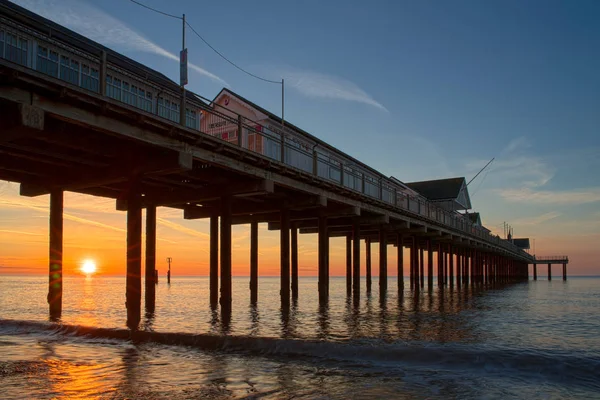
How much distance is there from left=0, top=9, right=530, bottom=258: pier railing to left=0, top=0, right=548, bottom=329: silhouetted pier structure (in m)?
0.05

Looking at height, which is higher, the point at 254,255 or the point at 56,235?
the point at 56,235

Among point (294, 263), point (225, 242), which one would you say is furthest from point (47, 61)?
point (294, 263)

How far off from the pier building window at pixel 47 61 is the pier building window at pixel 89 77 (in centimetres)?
108

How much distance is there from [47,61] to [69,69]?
3.57 feet

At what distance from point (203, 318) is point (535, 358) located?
1452 cm

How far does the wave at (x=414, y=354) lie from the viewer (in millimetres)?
12219

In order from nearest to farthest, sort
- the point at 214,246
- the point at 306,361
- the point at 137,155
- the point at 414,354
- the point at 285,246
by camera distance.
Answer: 1. the point at 306,361
2. the point at 414,354
3. the point at 137,155
4. the point at 285,246
5. the point at 214,246

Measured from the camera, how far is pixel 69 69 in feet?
52.6

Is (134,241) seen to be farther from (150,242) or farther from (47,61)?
(47,61)

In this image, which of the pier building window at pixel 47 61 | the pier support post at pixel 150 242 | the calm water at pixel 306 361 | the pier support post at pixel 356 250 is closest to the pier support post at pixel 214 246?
the pier support post at pixel 150 242

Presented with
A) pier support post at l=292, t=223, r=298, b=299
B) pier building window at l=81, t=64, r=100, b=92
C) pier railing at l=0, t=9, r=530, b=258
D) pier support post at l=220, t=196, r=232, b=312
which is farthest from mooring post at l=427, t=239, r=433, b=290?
pier building window at l=81, t=64, r=100, b=92

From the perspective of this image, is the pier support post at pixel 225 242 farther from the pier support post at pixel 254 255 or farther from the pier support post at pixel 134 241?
the pier support post at pixel 254 255

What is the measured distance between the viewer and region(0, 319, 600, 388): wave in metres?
12.2

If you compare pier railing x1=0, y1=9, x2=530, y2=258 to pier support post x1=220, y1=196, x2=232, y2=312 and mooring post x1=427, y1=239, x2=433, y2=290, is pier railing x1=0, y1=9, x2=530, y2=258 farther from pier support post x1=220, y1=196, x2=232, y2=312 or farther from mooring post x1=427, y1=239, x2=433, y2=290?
mooring post x1=427, y1=239, x2=433, y2=290
